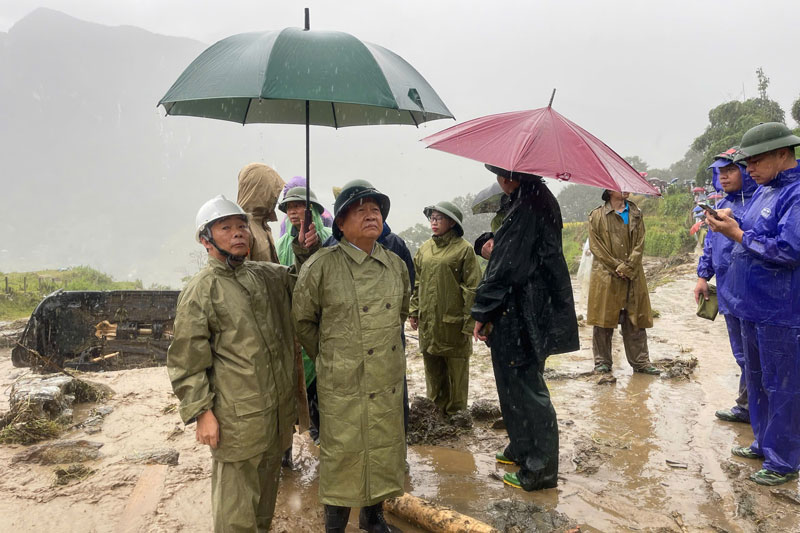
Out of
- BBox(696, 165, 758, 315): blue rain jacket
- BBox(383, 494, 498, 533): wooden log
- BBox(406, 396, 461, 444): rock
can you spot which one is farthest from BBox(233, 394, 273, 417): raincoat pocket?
BBox(696, 165, 758, 315): blue rain jacket

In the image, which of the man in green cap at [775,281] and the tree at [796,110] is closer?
the man in green cap at [775,281]

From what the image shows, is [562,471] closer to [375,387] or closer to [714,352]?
[375,387]

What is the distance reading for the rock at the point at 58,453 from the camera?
13.3 ft

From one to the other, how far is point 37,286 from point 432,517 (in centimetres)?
1609

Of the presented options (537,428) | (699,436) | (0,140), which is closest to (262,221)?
(537,428)

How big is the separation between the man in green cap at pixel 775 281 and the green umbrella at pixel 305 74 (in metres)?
2.06

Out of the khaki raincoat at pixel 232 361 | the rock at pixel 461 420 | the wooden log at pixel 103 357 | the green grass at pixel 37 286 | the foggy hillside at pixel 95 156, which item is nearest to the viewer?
the khaki raincoat at pixel 232 361

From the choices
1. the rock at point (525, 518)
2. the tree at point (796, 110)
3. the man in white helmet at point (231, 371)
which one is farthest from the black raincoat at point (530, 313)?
the tree at point (796, 110)

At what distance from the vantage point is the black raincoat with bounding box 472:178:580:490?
3273mm

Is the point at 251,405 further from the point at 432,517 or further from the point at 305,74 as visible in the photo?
the point at 305,74

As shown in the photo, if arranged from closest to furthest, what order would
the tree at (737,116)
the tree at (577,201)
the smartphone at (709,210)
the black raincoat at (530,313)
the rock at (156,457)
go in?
the black raincoat at (530,313) < the smartphone at (709,210) < the rock at (156,457) < the tree at (737,116) < the tree at (577,201)

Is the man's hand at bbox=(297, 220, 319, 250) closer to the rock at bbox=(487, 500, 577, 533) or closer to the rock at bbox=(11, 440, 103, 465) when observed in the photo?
the rock at bbox=(487, 500, 577, 533)

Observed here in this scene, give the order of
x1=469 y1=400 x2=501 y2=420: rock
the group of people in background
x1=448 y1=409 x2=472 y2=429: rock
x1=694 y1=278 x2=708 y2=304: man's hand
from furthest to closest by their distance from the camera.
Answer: x1=694 y1=278 x2=708 y2=304: man's hand < x1=469 y1=400 x2=501 y2=420: rock < x1=448 y1=409 x2=472 y2=429: rock < the group of people in background

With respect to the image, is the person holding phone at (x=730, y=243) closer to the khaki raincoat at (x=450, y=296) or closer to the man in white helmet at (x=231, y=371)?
the khaki raincoat at (x=450, y=296)
